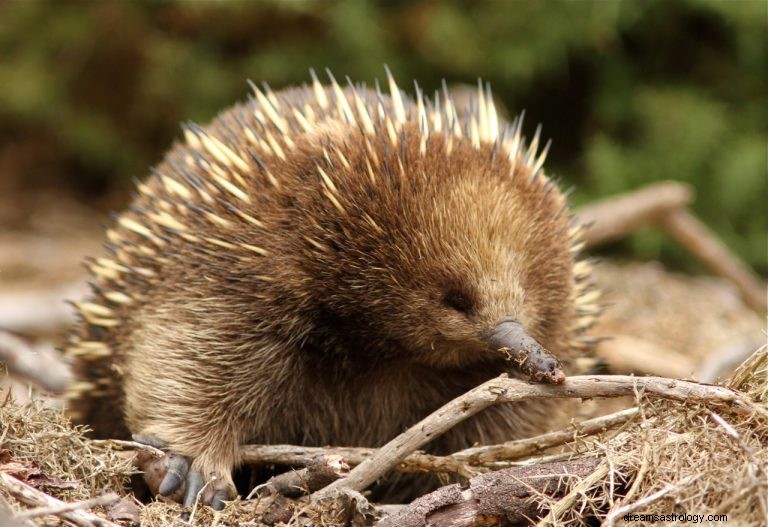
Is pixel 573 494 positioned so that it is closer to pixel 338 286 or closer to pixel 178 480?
pixel 338 286

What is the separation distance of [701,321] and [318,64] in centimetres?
330

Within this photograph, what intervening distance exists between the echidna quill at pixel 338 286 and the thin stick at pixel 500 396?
0.45 feet

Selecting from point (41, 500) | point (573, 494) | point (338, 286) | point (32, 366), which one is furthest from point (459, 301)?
point (32, 366)

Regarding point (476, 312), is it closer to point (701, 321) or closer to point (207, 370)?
point (207, 370)

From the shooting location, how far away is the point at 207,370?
9.93ft

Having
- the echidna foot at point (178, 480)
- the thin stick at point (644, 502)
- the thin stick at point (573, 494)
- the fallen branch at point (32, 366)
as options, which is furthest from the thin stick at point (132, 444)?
the fallen branch at point (32, 366)

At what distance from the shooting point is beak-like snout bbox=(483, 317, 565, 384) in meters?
2.59

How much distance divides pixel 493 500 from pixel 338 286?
81 centimetres

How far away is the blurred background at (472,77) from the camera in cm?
664

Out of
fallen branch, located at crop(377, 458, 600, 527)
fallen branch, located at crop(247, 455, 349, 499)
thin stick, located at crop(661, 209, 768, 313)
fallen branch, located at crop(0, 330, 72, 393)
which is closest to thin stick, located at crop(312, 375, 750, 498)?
fallen branch, located at crop(247, 455, 349, 499)

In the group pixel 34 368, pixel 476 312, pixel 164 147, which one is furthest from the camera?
pixel 164 147

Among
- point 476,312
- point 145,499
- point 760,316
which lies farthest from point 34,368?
point 760,316

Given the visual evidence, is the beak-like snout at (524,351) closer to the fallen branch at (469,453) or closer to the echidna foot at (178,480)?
the fallen branch at (469,453)

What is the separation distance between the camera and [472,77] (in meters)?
7.05
